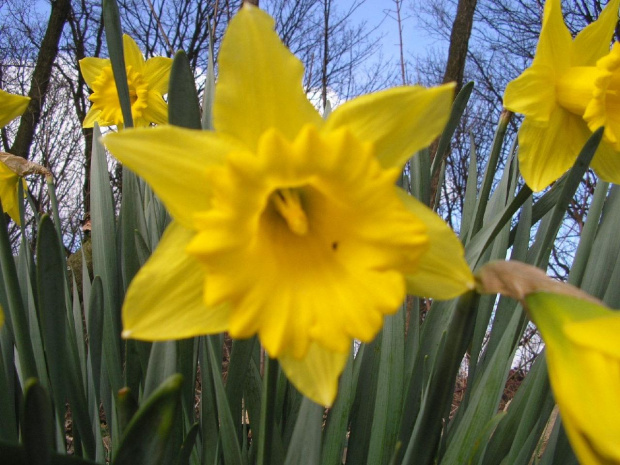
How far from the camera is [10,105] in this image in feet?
3.40

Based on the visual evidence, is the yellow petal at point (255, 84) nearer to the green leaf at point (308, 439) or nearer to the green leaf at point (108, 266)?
the green leaf at point (308, 439)

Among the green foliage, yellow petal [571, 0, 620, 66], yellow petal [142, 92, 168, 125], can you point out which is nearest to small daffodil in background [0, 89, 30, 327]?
the green foliage

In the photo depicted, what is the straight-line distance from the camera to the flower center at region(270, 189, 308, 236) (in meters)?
0.61

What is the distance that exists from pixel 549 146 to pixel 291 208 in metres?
0.67

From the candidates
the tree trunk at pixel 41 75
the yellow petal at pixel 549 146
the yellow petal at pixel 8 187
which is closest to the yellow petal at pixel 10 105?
the yellow petal at pixel 8 187

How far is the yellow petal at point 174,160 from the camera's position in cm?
51

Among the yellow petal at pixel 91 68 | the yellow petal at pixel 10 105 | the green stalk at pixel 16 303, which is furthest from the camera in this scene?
the yellow petal at pixel 91 68

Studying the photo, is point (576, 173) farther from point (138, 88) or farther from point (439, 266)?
point (138, 88)

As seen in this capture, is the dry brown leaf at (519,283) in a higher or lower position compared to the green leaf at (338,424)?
higher

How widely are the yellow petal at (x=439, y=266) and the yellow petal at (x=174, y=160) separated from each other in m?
0.23

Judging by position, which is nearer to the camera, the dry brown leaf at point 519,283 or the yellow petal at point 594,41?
the dry brown leaf at point 519,283

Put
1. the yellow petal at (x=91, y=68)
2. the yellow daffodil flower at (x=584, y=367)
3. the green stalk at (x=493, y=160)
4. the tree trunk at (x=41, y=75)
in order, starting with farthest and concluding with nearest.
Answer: the tree trunk at (x=41, y=75) → the yellow petal at (x=91, y=68) → the green stalk at (x=493, y=160) → the yellow daffodil flower at (x=584, y=367)

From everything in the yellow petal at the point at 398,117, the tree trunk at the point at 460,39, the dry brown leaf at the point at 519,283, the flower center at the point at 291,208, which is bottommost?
the dry brown leaf at the point at 519,283

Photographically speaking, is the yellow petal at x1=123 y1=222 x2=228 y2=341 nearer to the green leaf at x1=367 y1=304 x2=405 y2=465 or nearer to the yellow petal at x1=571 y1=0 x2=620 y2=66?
the green leaf at x1=367 y1=304 x2=405 y2=465
